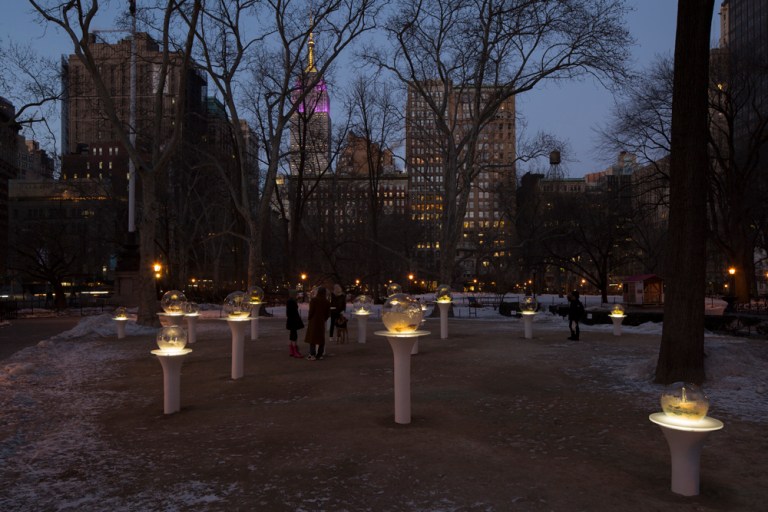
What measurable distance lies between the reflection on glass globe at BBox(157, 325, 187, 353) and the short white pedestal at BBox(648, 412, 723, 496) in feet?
19.4

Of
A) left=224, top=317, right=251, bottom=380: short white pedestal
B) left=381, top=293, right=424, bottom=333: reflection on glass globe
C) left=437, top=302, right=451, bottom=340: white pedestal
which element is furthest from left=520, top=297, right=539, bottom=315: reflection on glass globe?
left=381, top=293, right=424, bottom=333: reflection on glass globe

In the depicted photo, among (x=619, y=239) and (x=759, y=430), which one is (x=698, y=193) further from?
(x=619, y=239)

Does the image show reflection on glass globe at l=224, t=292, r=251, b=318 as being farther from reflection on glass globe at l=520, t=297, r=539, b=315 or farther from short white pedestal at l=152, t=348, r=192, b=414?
reflection on glass globe at l=520, t=297, r=539, b=315

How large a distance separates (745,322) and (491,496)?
65.9 feet

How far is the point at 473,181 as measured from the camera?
66.2 meters

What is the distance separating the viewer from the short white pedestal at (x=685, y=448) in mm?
4371

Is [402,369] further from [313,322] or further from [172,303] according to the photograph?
[172,303]

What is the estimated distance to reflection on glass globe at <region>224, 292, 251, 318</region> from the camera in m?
10.6

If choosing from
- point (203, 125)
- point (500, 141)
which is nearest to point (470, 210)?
point (500, 141)

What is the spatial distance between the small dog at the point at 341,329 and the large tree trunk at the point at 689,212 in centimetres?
A: 875

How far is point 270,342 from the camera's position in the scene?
16609 millimetres

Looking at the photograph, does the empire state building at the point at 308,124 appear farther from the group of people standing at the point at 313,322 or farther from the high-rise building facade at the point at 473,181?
the group of people standing at the point at 313,322

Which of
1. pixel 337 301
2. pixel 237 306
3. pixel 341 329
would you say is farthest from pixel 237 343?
pixel 341 329

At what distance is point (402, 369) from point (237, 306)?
5.14 m
